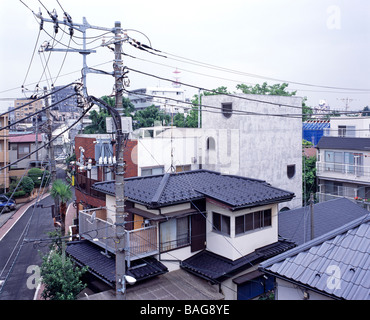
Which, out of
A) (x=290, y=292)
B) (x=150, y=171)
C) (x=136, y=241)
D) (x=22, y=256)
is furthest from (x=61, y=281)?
(x=22, y=256)

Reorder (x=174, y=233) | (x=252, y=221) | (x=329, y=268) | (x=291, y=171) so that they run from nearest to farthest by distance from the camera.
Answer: (x=329, y=268) → (x=174, y=233) → (x=252, y=221) → (x=291, y=171)

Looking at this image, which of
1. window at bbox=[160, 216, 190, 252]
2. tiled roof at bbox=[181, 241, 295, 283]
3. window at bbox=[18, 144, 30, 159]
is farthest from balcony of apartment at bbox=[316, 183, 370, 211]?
window at bbox=[18, 144, 30, 159]

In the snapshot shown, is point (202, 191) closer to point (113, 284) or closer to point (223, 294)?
point (223, 294)

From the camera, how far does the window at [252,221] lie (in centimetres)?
1270

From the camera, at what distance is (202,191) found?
13180mm

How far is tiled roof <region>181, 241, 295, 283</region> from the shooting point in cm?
1169

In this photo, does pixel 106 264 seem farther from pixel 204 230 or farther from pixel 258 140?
pixel 258 140

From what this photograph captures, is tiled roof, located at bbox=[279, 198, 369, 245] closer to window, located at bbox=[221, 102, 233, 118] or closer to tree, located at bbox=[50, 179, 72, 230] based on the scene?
window, located at bbox=[221, 102, 233, 118]

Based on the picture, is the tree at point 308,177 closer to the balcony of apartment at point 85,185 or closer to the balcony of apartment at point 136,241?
the balcony of apartment at point 85,185

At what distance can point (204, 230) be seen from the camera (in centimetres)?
1337

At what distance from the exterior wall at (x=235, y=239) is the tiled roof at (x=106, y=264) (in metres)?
2.29

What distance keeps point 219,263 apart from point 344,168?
68.8 feet

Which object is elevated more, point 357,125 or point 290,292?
point 357,125

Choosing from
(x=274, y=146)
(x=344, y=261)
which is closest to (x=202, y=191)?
(x=344, y=261)
